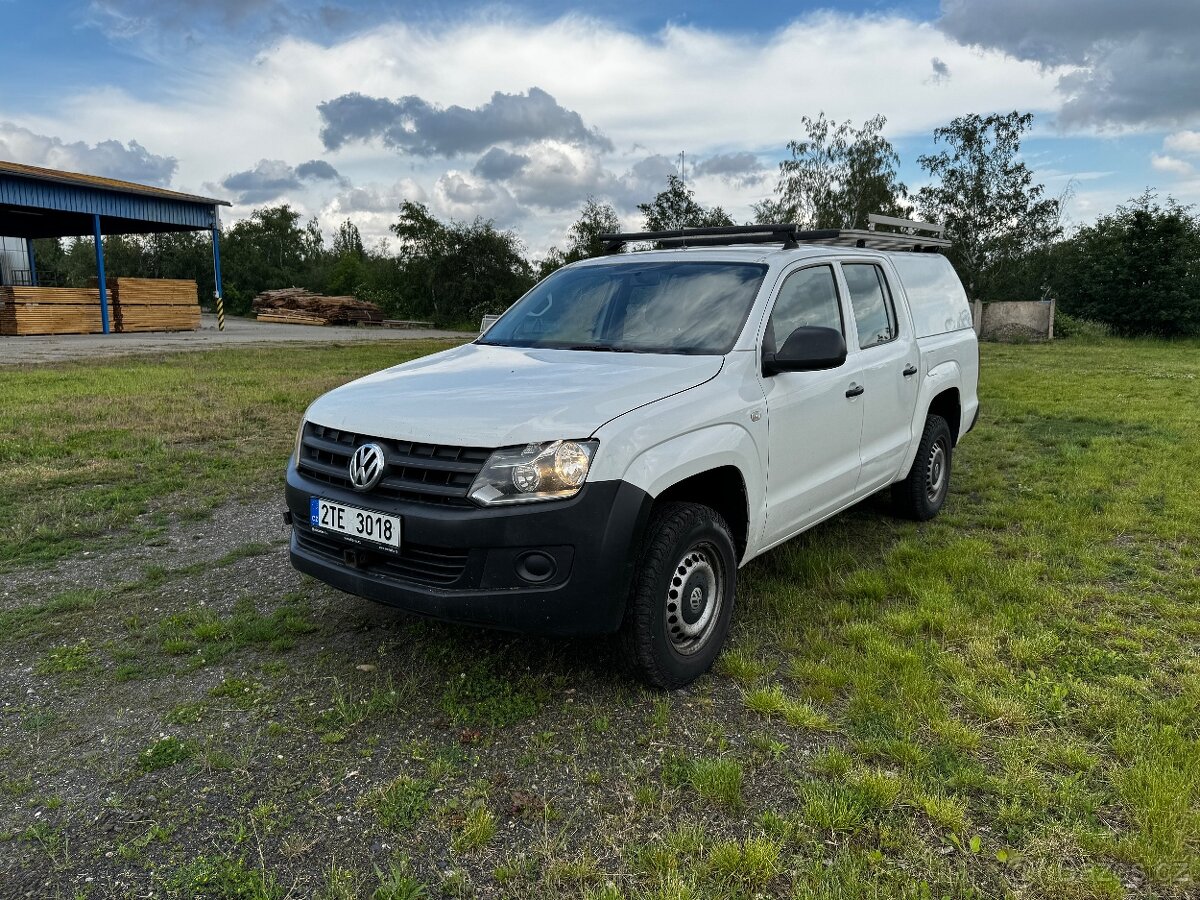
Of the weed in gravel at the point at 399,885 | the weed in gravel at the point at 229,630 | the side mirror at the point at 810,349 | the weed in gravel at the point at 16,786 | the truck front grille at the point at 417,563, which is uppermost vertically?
the side mirror at the point at 810,349

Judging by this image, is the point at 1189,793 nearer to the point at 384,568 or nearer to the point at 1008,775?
the point at 1008,775

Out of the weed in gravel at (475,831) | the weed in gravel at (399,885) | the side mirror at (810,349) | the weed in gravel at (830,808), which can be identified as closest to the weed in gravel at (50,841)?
the weed in gravel at (399,885)

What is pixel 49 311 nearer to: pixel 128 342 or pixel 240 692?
pixel 128 342

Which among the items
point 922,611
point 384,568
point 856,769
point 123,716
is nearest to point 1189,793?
point 856,769

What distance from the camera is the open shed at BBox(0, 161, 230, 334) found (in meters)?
25.5

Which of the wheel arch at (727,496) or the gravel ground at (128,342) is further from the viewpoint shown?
the gravel ground at (128,342)

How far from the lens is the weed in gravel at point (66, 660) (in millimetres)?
3545

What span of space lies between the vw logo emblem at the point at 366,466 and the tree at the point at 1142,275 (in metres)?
26.8

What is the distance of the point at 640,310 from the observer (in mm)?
4086

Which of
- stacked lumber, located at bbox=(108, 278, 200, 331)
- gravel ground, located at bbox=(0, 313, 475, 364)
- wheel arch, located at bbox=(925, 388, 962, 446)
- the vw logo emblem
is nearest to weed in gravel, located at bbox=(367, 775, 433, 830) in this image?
the vw logo emblem

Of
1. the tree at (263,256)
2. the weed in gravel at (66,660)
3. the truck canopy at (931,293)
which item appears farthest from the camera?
the tree at (263,256)

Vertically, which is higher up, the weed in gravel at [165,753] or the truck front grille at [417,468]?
the truck front grille at [417,468]

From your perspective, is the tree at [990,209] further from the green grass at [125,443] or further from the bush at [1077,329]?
the green grass at [125,443]

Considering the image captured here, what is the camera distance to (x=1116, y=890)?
7.23ft
